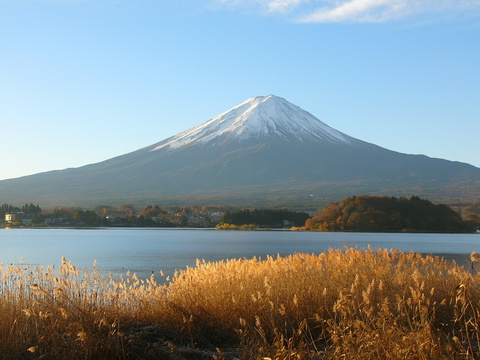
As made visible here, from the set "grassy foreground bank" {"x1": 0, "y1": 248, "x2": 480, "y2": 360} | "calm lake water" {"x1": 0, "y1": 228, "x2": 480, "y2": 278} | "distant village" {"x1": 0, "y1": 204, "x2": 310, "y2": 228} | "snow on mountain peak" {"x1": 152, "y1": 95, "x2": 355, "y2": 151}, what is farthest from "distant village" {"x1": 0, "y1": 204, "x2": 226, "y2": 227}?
"grassy foreground bank" {"x1": 0, "y1": 248, "x2": 480, "y2": 360}

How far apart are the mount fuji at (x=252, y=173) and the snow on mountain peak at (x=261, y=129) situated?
0.30 m

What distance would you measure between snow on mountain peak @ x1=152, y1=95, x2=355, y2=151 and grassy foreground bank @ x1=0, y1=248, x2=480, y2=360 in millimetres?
163539

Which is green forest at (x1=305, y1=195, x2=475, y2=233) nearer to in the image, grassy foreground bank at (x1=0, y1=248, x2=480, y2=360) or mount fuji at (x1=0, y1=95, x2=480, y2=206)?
mount fuji at (x1=0, y1=95, x2=480, y2=206)

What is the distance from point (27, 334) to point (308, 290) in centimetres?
358

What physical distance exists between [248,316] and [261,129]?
175766 mm

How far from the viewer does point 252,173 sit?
507ft

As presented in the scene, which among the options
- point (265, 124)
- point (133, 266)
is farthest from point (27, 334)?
point (265, 124)

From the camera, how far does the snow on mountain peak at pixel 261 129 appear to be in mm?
177125

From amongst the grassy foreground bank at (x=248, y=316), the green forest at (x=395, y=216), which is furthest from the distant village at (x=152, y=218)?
the grassy foreground bank at (x=248, y=316)

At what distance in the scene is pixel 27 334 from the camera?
21.6 feet

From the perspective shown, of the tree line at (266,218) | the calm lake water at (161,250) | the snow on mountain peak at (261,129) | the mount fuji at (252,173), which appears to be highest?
the snow on mountain peak at (261,129)

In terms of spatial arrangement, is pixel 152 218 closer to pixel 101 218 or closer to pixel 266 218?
pixel 101 218

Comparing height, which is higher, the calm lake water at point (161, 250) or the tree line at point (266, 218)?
the tree line at point (266, 218)

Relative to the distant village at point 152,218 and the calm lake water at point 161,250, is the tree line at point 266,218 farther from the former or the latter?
the calm lake water at point 161,250
